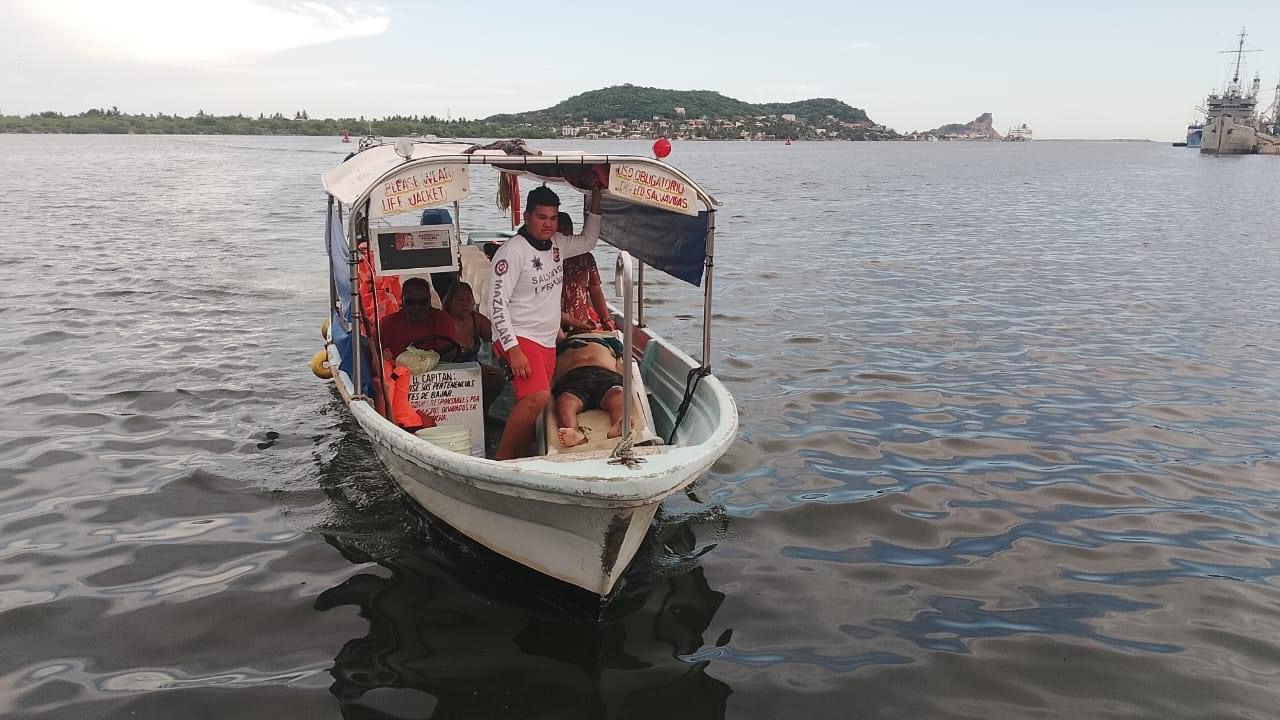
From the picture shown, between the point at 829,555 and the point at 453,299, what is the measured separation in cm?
396

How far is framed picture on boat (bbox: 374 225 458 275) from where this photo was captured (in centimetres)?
692

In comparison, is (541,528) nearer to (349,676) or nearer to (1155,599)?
(349,676)

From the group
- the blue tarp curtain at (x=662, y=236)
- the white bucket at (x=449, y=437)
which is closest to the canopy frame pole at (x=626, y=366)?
the blue tarp curtain at (x=662, y=236)

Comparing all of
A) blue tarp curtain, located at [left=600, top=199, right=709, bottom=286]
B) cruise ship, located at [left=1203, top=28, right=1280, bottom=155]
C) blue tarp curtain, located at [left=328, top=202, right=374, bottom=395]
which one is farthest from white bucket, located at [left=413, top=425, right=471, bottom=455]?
cruise ship, located at [left=1203, top=28, right=1280, bottom=155]

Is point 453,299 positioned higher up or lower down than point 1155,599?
higher up

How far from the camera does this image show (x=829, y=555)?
6.30 m

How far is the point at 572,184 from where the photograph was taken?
711cm

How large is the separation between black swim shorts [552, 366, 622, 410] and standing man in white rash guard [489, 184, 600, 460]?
0.16m

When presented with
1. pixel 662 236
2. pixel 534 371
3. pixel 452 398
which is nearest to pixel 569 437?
pixel 534 371

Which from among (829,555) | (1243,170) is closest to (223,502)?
Answer: (829,555)

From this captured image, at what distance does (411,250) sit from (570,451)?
2.54 m

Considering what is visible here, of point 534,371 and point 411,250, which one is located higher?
point 411,250

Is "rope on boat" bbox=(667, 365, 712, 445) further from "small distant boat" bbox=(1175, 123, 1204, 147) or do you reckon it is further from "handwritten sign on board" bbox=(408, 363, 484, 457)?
"small distant boat" bbox=(1175, 123, 1204, 147)

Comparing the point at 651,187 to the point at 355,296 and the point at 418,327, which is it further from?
the point at 418,327
